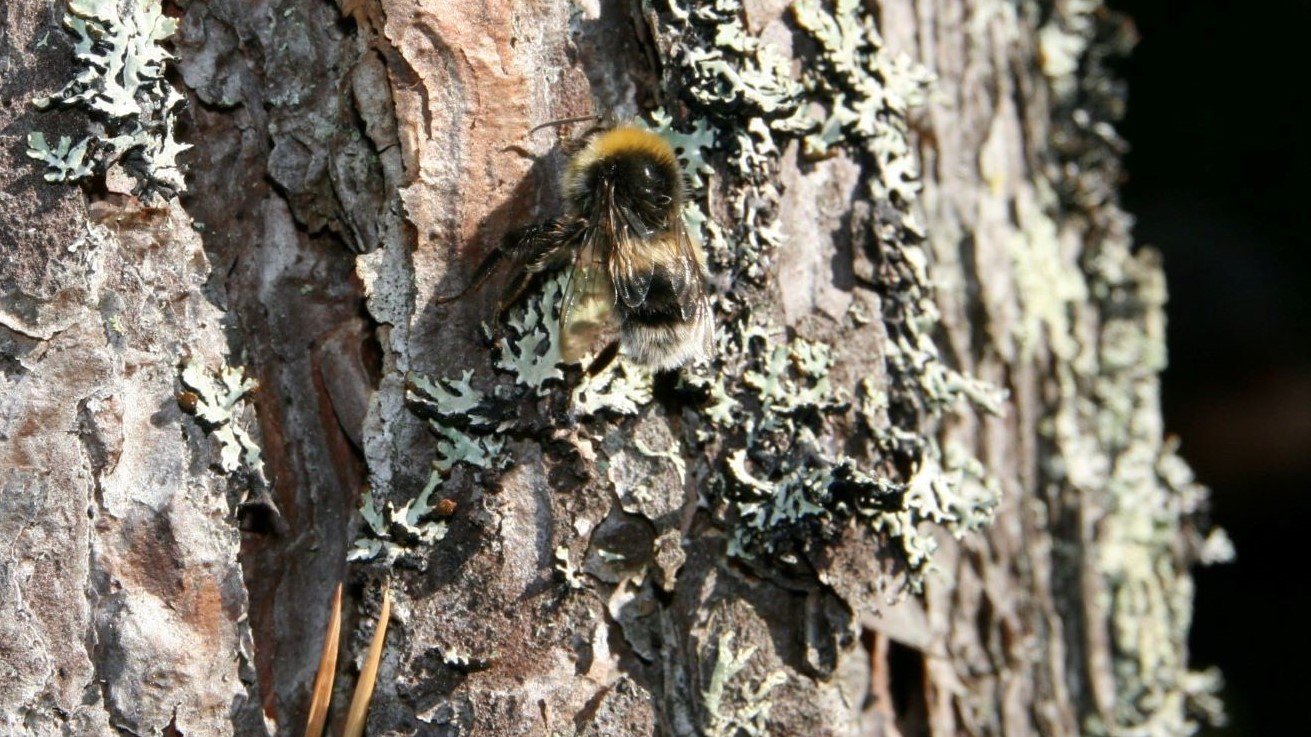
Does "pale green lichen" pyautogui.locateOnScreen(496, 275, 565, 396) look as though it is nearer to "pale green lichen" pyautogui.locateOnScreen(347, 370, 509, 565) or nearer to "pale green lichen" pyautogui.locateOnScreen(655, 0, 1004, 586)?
"pale green lichen" pyautogui.locateOnScreen(347, 370, 509, 565)

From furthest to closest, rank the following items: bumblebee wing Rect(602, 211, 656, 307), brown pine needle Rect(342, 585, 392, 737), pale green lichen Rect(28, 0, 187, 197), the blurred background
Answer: the blurred background < bumblebee wing Rect(602, 211, 656, 307) < brown pine needle Rect(342, 585, 392, 737) < pale green lichen Rect(28, 0, 187, 197)

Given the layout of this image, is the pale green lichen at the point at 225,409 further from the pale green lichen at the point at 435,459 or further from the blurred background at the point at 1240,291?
the blurred background at the point at 1240,291

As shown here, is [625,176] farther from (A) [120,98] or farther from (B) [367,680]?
(B) [367,680]

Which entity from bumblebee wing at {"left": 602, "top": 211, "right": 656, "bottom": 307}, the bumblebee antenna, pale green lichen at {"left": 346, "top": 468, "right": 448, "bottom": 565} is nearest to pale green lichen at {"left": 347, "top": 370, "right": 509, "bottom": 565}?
pale green lichen at {"left": 346, "top": 468, "right": 448, "bottom": 565}

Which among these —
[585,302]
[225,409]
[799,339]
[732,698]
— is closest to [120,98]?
[225,409]

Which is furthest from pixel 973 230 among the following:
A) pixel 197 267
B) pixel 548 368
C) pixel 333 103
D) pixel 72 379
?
pixel 72 379

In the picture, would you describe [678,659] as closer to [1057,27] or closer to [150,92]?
[150,92]
